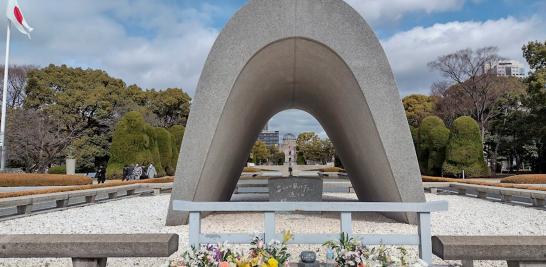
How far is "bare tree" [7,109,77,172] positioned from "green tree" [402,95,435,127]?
32.8 metres

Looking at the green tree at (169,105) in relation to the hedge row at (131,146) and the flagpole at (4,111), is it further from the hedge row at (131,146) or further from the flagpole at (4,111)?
the flagpole at (4,111)

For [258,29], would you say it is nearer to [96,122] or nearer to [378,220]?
[378,220]

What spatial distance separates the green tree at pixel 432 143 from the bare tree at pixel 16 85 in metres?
31.6

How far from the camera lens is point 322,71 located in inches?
320

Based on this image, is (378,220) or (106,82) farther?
(106,82)

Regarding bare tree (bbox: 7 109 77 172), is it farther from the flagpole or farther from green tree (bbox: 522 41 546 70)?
green tree (bbox: 522 41 546 70)

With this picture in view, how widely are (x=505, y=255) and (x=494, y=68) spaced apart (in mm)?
31834

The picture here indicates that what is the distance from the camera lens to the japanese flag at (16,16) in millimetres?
23891

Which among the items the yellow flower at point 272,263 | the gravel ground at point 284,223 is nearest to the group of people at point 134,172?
the gravel ground at point 284,223

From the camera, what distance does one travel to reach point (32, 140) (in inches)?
1083

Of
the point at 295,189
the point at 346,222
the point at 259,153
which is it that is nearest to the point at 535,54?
the point at 295,189

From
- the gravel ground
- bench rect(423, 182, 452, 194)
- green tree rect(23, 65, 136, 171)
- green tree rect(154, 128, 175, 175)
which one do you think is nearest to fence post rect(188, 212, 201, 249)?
the gravel ground

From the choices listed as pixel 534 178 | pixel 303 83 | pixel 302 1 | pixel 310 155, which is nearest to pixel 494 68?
pixel 534 178

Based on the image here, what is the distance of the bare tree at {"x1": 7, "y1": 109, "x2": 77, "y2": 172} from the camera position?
27.3m
